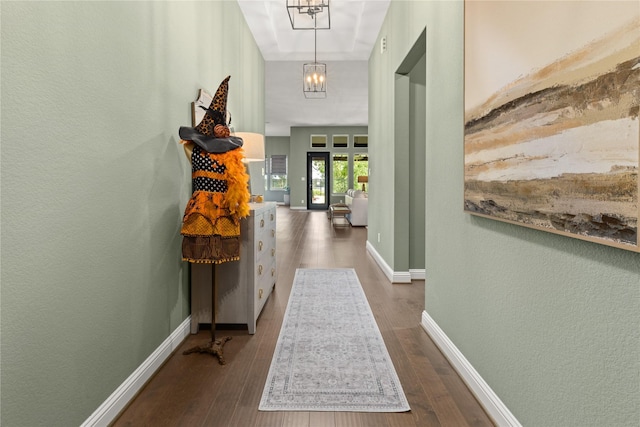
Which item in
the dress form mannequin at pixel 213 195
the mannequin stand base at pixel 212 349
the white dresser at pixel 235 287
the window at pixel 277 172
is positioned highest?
the window at pixel 277 172

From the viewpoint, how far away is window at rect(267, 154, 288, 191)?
1691 centimetres

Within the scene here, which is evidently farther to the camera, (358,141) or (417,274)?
(358,141)

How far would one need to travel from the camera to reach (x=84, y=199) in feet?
4.91

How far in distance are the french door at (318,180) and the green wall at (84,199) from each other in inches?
482

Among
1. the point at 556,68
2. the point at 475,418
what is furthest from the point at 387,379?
the point at 556,68

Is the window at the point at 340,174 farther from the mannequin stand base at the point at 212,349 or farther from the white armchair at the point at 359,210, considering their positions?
the mannequin stand base at the point at 212,349

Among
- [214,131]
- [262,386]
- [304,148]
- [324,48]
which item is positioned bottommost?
[262,386]

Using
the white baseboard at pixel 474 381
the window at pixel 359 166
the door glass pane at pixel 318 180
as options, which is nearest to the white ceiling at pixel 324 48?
the white baseboard at pixel 474 381

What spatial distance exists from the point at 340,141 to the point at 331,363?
1278cm

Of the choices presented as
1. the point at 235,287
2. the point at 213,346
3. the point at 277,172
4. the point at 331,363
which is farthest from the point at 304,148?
the point at 331,363

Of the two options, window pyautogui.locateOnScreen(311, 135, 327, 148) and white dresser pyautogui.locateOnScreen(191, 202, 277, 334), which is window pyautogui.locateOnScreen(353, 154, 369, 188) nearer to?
window pyautogui.locateOnScreen(311, 135, 327, 148)

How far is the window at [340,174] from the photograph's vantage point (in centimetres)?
1456

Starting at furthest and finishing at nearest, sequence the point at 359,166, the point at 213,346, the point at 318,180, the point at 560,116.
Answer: the point at 318,180, the point at 359,166, the point at 213,346, the point at 560,116

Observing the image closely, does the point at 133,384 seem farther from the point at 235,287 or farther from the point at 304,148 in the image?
the point at 304,148
